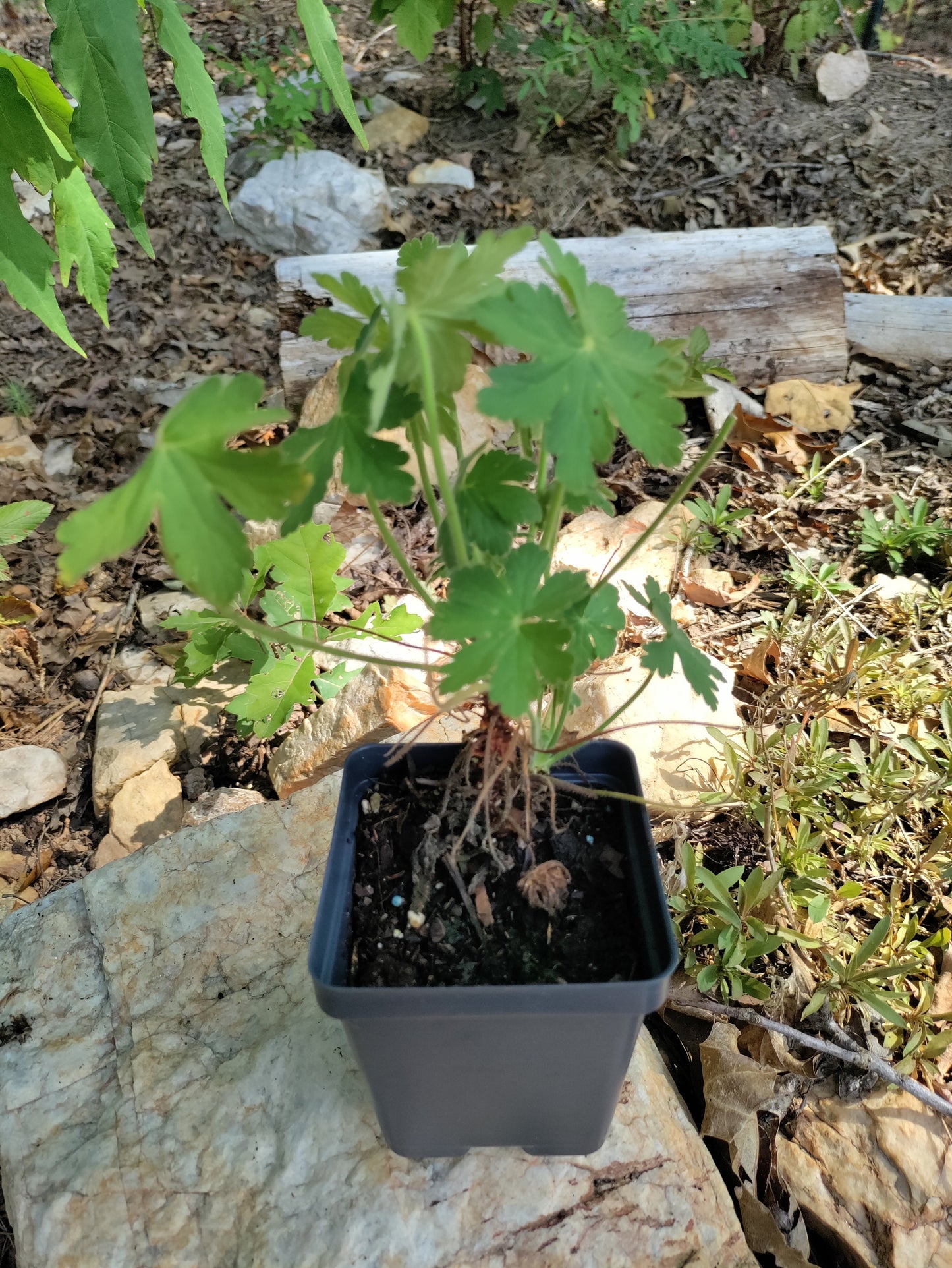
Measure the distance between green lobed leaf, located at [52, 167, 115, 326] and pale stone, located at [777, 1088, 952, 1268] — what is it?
1818 mm

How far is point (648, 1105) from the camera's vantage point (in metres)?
1.21

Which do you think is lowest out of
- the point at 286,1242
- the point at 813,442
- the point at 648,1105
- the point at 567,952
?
the point at 813,442

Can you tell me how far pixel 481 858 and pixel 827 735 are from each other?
3.30 ft

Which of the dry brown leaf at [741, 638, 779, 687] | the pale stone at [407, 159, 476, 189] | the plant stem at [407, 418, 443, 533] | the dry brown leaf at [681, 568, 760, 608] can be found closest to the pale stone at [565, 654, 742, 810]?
the dry brown leaf at [741, 638, 779, 687]

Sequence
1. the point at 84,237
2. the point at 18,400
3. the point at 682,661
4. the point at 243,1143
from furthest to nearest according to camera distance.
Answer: the point at 18,400 < the point at 84,237 < the point at 243,1143 < the point at 682,661

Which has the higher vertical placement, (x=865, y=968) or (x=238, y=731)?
(x=238, y=731)

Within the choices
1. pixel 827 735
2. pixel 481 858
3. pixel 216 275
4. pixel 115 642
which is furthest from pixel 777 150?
pixel 481 858

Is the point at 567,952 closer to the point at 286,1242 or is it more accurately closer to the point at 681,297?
the point at 286,1242

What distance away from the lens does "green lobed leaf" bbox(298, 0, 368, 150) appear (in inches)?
52.8

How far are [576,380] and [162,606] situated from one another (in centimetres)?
203

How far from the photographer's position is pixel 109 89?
1.25 metres

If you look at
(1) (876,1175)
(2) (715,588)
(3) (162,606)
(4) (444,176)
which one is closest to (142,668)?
(3) (162,606)

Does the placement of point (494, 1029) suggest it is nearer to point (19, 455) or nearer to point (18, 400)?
point (19, 455)

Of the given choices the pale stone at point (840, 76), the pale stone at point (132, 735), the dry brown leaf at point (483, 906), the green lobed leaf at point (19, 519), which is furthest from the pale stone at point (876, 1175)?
the pale stone at point (840, 76)
